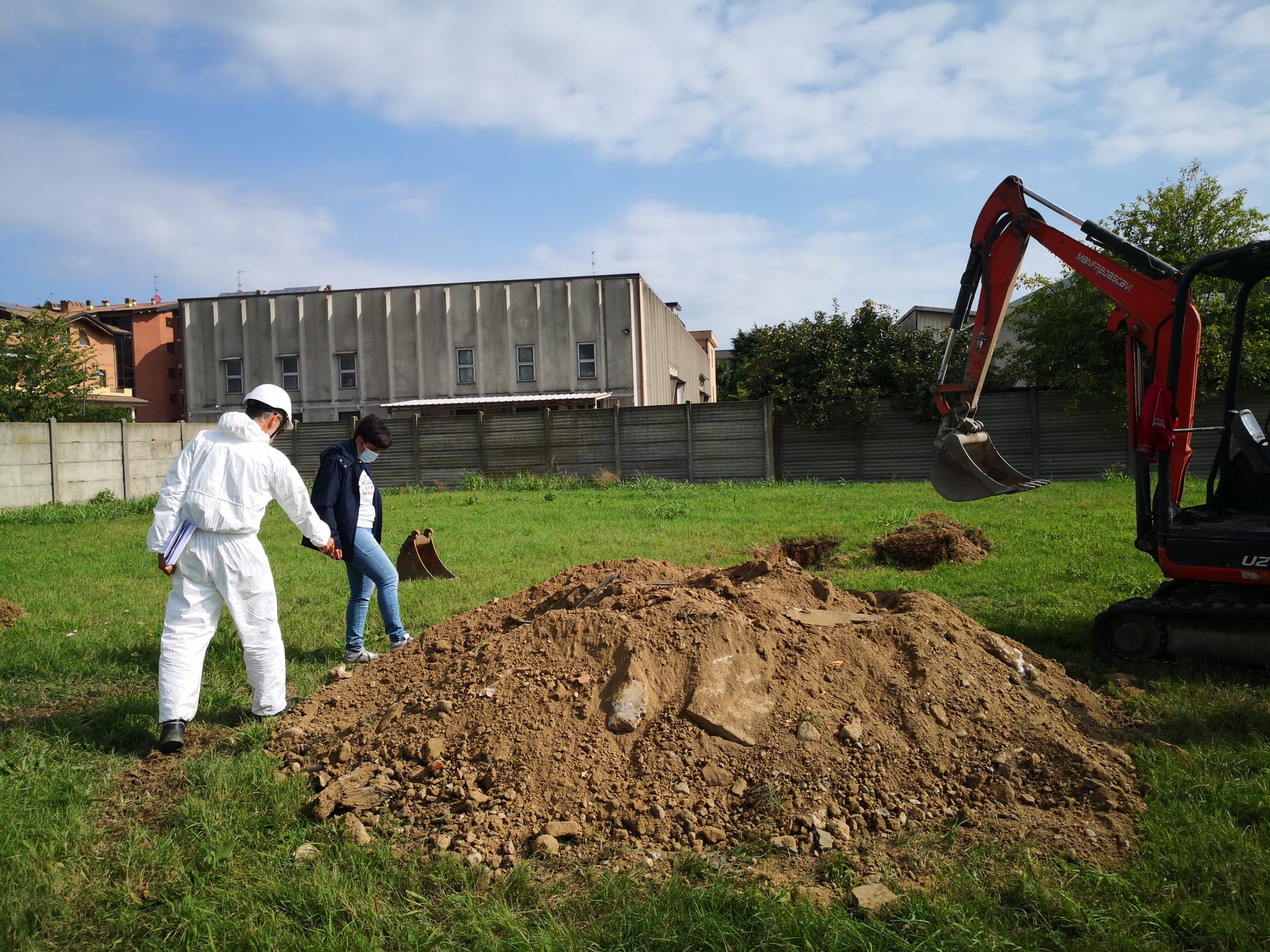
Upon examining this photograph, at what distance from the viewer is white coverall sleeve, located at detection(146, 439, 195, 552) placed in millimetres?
4781

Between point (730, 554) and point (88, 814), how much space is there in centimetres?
771

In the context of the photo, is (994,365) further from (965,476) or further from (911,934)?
(911,934)

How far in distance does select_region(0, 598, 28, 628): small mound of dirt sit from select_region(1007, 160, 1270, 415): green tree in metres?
19.3

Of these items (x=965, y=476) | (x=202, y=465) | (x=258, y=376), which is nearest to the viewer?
(x=202, y=465)

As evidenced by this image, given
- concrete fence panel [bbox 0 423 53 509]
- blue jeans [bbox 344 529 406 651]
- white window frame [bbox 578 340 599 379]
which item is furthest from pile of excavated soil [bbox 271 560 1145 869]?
white window frame [bbox 578 340 599 379]

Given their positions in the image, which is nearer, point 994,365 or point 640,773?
point 640,773

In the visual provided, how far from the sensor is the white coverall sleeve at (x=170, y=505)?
188 inches

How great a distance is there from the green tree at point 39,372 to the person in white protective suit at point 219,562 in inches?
1145

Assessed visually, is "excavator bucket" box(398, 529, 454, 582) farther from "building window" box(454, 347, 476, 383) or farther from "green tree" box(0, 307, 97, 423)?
"green tree" box(0, 307, 97, 423)

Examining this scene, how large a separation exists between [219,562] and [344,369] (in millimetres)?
27754

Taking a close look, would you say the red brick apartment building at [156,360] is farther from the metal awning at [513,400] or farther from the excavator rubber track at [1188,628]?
the excavator rubber track at [1188,628]

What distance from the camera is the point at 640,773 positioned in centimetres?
404

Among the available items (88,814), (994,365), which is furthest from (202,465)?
(994,365)

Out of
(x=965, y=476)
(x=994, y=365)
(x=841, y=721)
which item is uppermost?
(x=994, y=365)
